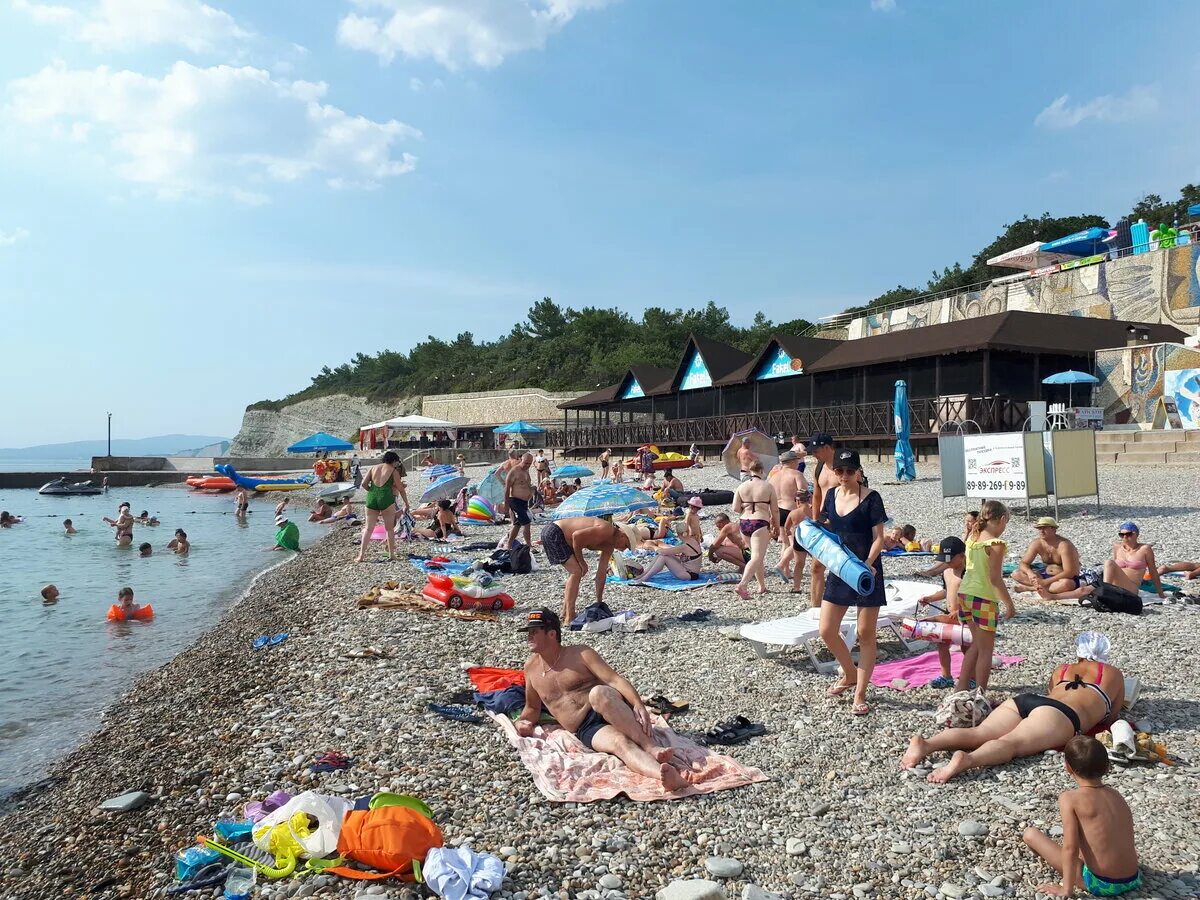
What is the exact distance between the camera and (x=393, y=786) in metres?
4.17

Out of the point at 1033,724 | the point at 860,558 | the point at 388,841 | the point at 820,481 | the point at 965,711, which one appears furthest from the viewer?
the point at 820,481

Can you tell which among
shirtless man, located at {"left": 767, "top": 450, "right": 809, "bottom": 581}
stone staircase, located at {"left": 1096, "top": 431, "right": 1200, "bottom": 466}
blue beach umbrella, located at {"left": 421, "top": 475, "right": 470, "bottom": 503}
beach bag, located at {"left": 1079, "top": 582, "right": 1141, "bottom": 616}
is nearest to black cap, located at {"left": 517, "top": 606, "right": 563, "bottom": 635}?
shirtless man, located at {"left": 767, "top": 450, "right": 809, "bottom": 581}

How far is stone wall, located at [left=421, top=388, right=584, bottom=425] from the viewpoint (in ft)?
167

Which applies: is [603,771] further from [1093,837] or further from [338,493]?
[338,493]

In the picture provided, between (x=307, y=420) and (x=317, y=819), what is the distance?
7516 centimetres

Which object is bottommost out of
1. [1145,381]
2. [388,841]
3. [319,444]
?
[388,841]

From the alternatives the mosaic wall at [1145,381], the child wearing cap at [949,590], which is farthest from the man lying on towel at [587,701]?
the mosaic wall at [1145,381]

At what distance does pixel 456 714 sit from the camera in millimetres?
5125

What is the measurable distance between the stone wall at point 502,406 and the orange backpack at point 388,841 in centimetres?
4662

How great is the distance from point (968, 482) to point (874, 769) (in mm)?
9518

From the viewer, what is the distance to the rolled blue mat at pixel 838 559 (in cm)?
470

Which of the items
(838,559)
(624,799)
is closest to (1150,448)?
(838,559)

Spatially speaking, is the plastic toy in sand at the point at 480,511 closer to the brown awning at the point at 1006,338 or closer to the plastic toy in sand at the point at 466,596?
the plastic toy in sand at the point at 466,596

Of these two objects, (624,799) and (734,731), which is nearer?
(624,799)
